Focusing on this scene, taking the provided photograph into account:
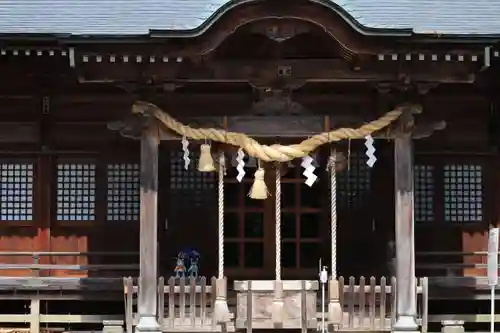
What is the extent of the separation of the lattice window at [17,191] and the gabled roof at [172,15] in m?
2.22

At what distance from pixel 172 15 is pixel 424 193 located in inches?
195

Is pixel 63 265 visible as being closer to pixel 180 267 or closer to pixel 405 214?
pixel 180 267

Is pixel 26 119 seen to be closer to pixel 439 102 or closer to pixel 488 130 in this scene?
pixel 439 102

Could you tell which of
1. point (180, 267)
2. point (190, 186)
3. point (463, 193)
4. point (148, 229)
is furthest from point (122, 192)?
point (463, 193)

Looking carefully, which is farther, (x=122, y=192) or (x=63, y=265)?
(x=122, y=192)

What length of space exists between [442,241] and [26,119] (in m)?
6.93

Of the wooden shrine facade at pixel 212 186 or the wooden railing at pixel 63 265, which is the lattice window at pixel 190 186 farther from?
the wooden railing at pixel 63 265

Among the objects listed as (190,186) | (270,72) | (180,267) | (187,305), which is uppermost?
(270,72)

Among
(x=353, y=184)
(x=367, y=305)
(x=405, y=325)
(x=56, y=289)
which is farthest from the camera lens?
A: (x=353, y=184)

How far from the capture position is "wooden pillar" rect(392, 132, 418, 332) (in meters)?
10.8

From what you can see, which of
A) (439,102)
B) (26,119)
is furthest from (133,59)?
(439,102)

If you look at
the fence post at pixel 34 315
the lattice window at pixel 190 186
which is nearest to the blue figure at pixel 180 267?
the lattice window at pixel 190 186

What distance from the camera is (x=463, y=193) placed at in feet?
42.6

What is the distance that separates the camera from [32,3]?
13445mm
